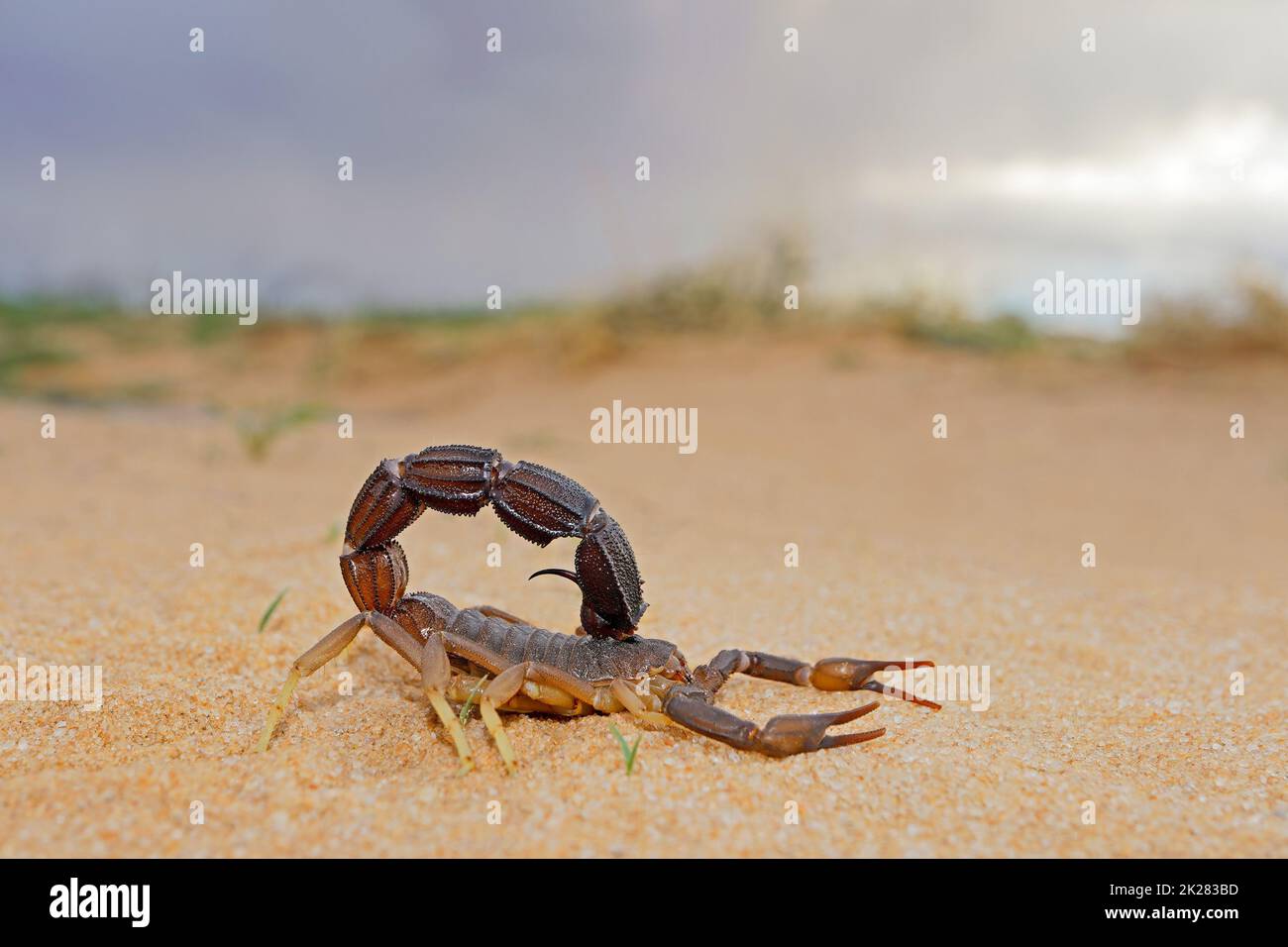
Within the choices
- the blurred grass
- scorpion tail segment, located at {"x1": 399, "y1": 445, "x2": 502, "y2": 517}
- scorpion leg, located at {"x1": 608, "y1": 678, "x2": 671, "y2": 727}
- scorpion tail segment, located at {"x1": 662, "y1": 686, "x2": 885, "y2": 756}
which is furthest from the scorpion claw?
Answer: the blurred grass

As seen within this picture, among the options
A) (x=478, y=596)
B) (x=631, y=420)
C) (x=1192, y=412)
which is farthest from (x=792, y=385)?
(x=478, y=596)

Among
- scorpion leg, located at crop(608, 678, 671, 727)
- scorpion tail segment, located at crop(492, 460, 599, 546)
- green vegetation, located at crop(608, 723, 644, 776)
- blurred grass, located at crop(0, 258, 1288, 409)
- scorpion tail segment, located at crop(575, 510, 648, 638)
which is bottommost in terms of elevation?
green vegetation, located at crop(608, 723, 644, 776)

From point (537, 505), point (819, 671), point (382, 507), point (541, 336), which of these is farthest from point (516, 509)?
point (541, 336)

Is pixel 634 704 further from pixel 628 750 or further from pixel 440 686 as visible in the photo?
pixel 440 686

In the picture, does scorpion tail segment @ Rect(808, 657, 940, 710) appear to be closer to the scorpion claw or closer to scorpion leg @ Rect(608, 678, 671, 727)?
the scorpion claw

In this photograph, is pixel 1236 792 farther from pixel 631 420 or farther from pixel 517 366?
pixel 517 366

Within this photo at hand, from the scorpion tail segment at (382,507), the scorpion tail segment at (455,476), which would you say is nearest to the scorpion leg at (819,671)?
the scorpion tail segment at (455,476)

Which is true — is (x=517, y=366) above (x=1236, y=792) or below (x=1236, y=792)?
above
